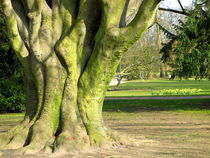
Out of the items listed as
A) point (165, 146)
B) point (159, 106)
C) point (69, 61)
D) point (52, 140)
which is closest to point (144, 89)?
point (159, 106)

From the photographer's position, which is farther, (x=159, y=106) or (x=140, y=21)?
(x=159, y=106)

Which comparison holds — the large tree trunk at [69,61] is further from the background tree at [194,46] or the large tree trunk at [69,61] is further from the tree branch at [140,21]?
the background tree at [194,46]

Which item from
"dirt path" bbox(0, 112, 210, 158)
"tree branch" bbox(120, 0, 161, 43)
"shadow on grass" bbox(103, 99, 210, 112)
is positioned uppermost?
"tree branch" bbox(120, 0, 161, 43)

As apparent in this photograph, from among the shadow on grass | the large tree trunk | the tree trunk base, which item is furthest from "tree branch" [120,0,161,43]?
the shadow on grass

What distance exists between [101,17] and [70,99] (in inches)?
69.9

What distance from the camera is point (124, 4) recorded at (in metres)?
7.53

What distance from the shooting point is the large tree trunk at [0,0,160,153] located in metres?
7.40

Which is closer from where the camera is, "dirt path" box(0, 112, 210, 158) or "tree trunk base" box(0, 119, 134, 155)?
"dirt path" box(0, 112, 210, 158)

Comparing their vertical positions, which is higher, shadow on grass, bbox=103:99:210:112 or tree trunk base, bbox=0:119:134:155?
shadow on grass, bbox=103:99:210:112

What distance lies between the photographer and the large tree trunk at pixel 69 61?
7.40 metres

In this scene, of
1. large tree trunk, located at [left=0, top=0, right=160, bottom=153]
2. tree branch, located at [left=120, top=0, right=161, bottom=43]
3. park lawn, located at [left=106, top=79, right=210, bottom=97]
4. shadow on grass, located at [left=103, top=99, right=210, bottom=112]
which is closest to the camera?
tree branch, located at [left=120, top=0, right=161, bottom=43]

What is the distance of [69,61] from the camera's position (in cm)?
771

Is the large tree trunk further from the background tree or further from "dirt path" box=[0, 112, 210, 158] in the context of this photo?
the background tree

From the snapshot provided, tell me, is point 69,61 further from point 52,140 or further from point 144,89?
point 144,89
